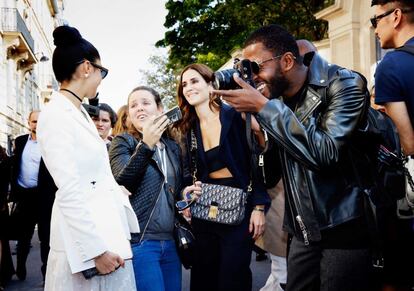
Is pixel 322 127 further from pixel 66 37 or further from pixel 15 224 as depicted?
pixel 15 224

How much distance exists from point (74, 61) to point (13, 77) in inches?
957

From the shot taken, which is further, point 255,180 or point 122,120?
point 122,120

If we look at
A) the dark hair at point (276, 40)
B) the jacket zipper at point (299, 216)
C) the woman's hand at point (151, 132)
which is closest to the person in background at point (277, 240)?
the woman's hand at point (151, 132)

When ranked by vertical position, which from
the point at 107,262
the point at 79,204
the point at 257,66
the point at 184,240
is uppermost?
the point at 257,66

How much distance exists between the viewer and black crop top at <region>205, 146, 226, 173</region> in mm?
3652

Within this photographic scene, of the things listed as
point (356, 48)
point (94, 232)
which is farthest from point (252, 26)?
point (94, 232)

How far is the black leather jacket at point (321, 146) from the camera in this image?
2178 millimetres

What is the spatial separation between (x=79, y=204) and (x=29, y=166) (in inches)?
188

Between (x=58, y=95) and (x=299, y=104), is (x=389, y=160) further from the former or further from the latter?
(x=58, y=95)

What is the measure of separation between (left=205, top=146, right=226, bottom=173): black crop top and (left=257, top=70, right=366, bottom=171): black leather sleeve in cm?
141

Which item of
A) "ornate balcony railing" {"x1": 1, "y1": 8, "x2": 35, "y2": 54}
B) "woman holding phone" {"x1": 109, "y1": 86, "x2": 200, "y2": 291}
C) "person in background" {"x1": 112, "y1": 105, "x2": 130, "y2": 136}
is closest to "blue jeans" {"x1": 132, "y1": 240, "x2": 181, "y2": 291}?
"woman holding phone" {"x1": 109, "y1": 86, "x2": 200, "y2": 291}

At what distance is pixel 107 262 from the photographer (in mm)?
2512

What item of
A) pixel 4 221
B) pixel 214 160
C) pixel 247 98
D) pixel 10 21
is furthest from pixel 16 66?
pixel 247 98

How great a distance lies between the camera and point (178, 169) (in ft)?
12.1
